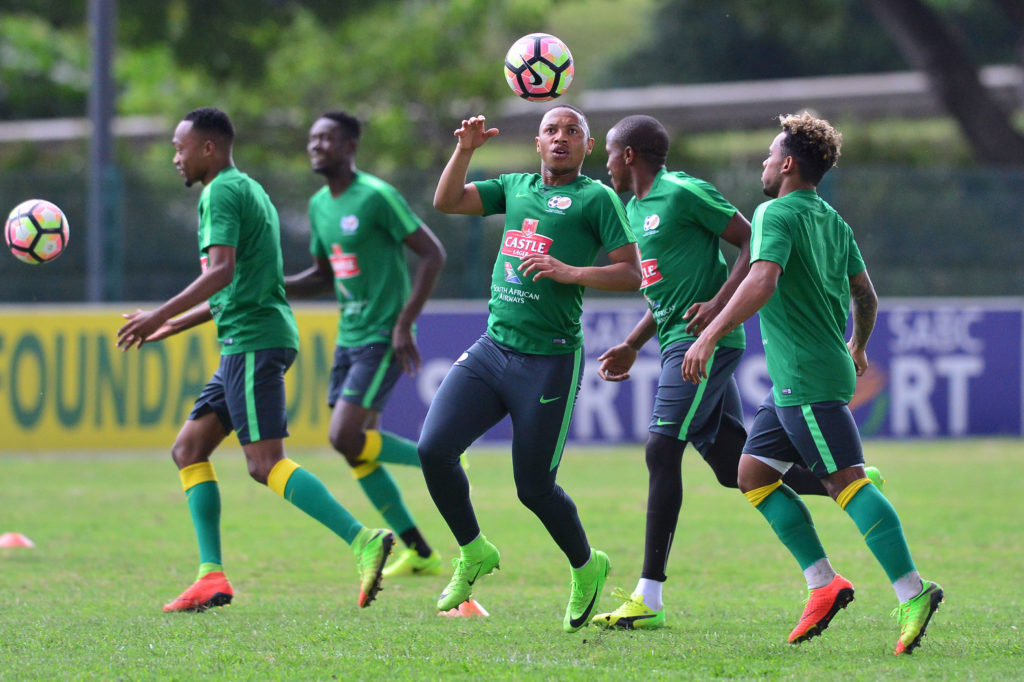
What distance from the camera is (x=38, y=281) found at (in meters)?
15.2

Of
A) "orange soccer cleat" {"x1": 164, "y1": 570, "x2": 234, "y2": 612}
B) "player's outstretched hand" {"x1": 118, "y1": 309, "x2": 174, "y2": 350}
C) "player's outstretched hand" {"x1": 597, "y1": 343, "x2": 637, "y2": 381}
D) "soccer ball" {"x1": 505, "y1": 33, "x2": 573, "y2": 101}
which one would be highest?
"soccer ball" {"x1": 505, "y1": 33, "x2": 573, "y2": 101}

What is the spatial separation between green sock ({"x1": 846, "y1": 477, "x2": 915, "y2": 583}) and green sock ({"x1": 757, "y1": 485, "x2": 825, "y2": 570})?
308 millimetres

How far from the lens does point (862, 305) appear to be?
19.4 feet

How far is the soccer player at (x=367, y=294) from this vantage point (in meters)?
7.87

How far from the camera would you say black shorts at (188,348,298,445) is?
6500 millimetres

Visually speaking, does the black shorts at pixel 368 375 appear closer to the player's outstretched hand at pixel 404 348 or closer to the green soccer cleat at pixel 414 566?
the player's outstretched hand at pixel 404 348

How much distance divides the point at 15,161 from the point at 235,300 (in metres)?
27.2

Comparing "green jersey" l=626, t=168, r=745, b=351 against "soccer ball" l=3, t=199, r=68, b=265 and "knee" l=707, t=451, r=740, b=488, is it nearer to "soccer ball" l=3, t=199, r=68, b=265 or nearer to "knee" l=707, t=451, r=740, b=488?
"knee" l=707, t=451, r=740, b=488

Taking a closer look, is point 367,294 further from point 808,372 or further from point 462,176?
point 808,372

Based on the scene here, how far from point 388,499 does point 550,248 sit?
2.57 metres

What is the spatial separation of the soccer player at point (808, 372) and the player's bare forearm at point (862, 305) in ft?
0.11

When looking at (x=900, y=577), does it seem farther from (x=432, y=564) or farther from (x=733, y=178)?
(x=733, y=178)

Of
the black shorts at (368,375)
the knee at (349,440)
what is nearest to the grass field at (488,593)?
the knee at (349,440)

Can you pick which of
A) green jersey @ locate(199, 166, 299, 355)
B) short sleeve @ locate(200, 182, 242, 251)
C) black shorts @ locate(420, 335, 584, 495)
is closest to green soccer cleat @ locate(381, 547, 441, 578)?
green jersey @ locate(199, 166, 299, 355)
